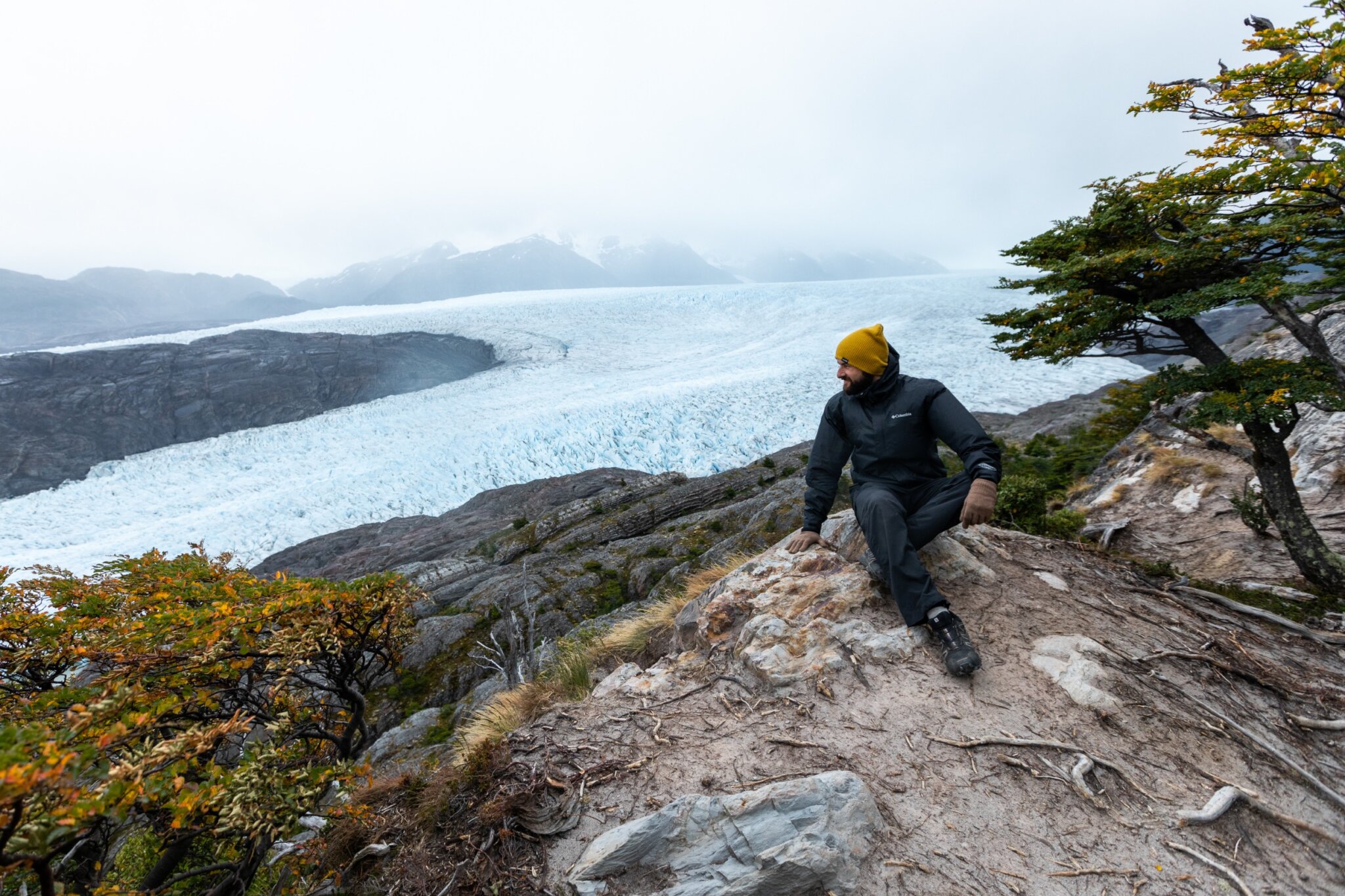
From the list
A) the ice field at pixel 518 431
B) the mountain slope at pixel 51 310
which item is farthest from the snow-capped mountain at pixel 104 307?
the ice field at pixel 518 431

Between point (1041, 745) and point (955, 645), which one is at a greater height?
point (955, 645)

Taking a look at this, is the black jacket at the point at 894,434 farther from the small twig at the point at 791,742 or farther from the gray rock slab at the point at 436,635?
the gray rock slab at the point at 436,635

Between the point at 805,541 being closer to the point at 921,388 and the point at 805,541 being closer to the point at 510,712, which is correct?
the point at 921,388

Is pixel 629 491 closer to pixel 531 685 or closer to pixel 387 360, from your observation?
pixel 531 685

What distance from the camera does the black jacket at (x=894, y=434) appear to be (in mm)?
3373

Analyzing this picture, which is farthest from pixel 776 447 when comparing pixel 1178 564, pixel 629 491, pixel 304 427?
pixel 304 427

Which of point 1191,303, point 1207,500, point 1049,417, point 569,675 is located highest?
point 1191,303

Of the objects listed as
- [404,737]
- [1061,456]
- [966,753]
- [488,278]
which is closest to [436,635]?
[404,737]

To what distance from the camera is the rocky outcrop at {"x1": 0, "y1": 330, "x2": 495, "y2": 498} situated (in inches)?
983

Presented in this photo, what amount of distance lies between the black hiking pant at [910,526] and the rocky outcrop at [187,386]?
28746mm

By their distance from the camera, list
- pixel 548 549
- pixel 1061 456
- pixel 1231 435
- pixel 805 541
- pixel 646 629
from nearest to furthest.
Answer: pixel 805 541 < pixel 646 629 < pixel 1231 435 < pixel 1061 456 < pixel 548 549

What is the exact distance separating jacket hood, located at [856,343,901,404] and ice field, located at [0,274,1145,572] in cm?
1648

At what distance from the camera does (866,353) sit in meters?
3.50

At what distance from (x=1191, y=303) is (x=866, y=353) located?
252 cm
